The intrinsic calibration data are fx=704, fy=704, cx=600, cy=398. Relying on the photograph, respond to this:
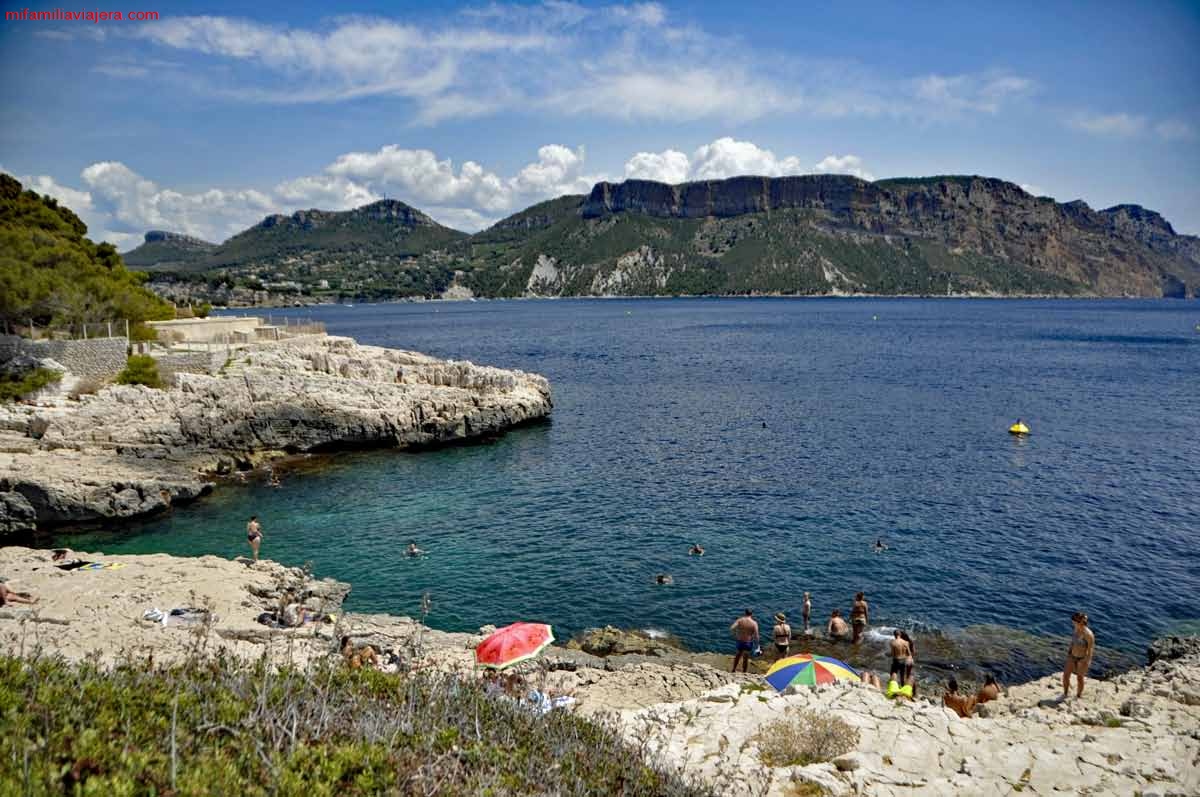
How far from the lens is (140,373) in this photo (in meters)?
37.2

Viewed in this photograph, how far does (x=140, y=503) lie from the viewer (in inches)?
1096

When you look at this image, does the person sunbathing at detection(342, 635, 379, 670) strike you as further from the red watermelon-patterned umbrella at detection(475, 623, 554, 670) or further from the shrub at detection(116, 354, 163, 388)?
the shrub at detection(116, 354, 163, 388)

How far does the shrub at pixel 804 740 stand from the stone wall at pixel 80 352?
127 feet

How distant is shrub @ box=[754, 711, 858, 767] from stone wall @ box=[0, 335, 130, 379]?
38.8 meters

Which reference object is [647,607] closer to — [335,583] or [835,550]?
[835,550]

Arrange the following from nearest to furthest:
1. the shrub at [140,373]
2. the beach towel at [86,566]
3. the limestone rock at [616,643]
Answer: the limestone rock at [616,643]
the beach towel at [86,566]
the shrub at [140,373]

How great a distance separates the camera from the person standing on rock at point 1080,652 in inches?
567

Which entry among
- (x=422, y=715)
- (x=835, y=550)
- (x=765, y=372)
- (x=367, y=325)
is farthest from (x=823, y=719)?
(x=367, y=325)

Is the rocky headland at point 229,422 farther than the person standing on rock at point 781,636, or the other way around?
the rocky headland at point 229,422

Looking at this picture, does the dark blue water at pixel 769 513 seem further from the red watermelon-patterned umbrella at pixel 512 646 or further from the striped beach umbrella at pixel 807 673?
the red watermelon-patterned umbrella at pixel 512 646

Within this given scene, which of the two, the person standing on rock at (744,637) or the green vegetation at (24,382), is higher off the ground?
the green vegetation at (24,382)

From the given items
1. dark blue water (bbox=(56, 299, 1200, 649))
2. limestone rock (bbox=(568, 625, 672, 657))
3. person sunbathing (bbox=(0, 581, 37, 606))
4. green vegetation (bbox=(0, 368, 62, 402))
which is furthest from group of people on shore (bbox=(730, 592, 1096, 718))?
green vegetation (bbox=(0, 368, 62, 402))

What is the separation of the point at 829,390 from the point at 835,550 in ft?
115

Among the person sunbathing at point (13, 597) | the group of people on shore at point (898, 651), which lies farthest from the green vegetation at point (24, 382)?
the group of people on shore at point (898, 651)
